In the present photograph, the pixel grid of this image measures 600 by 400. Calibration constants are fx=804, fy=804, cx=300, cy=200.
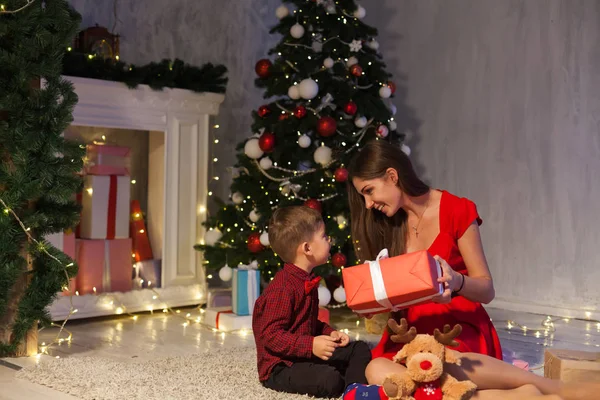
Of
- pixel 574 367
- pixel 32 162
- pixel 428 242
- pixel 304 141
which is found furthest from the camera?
pixel 304 141

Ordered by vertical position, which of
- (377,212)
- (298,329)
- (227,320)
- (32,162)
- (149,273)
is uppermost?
(32,162)

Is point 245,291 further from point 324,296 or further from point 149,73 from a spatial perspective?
point 149,73

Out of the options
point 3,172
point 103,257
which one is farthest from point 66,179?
point 103,257

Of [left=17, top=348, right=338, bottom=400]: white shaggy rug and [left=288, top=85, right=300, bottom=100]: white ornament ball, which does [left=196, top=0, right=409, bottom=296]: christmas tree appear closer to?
[left=288, top=85, right=300, bottom=100]: white ornament ball

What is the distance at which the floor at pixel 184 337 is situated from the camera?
3547 millimetres

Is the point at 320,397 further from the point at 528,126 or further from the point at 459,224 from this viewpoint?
the point at 528,126

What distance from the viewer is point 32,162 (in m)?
3.30

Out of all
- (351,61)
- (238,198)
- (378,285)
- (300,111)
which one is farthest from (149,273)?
(378,285)

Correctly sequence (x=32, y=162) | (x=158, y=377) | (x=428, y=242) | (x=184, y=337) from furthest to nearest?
(x=184, y=337), (x=32, y=162), (x=158, y=377), (x=428, y=242)

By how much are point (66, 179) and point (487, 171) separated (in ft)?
9.43

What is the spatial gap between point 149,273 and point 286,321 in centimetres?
221

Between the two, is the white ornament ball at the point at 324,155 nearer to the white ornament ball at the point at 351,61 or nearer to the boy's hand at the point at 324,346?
the white ornament ball at the point at 351,61

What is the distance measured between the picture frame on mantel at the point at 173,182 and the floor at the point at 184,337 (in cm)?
13

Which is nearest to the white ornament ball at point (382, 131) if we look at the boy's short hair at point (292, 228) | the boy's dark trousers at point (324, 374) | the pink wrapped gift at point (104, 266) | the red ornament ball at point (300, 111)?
the red ornament ball at point (300, 111)
